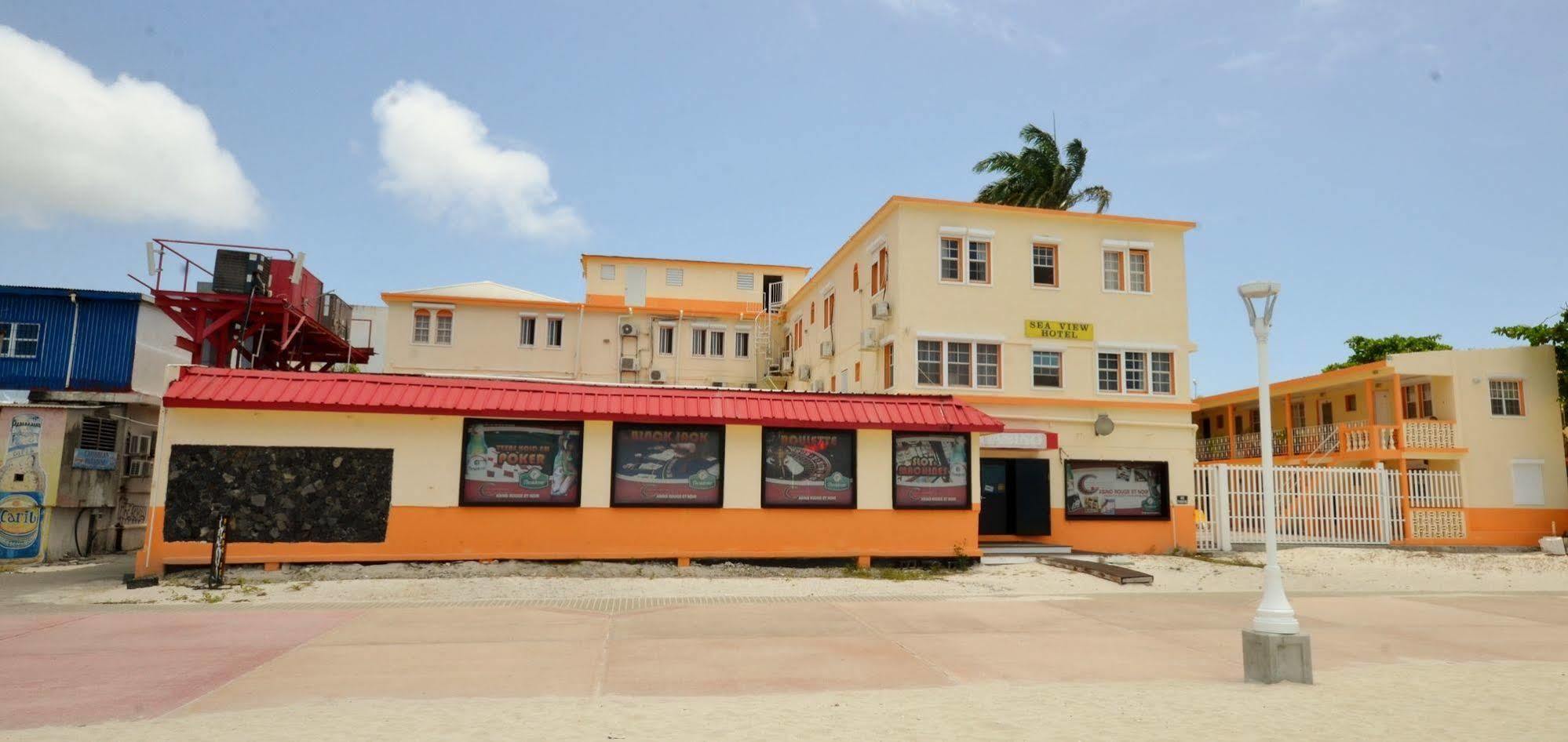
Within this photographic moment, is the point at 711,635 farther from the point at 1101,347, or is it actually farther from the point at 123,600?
the point at 1101,347

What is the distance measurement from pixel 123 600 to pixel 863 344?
1685cm

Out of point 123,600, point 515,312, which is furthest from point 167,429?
point 515,312

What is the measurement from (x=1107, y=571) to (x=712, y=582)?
7881 millimetres

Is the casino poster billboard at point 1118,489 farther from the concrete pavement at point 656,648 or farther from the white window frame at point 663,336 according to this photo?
the white window frame at point 663,336

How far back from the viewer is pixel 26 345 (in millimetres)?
22875

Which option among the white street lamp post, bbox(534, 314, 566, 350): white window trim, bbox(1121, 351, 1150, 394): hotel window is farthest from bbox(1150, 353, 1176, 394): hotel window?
bbox(534, 314, 566, 350): white window trim

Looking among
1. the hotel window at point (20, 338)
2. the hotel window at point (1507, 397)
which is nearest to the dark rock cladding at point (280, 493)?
the hotel window at point (20, 338)

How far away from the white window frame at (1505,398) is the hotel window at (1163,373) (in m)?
11.7

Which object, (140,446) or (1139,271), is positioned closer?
(140,446)

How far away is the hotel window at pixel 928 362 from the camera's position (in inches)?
920

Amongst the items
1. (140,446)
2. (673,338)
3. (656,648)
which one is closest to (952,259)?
(656,648)

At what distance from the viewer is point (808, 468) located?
18391 mm

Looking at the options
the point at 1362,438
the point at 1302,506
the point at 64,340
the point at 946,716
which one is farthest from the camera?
the point at 1362,438

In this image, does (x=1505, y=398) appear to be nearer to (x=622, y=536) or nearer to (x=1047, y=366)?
(x=1047, y=366)
